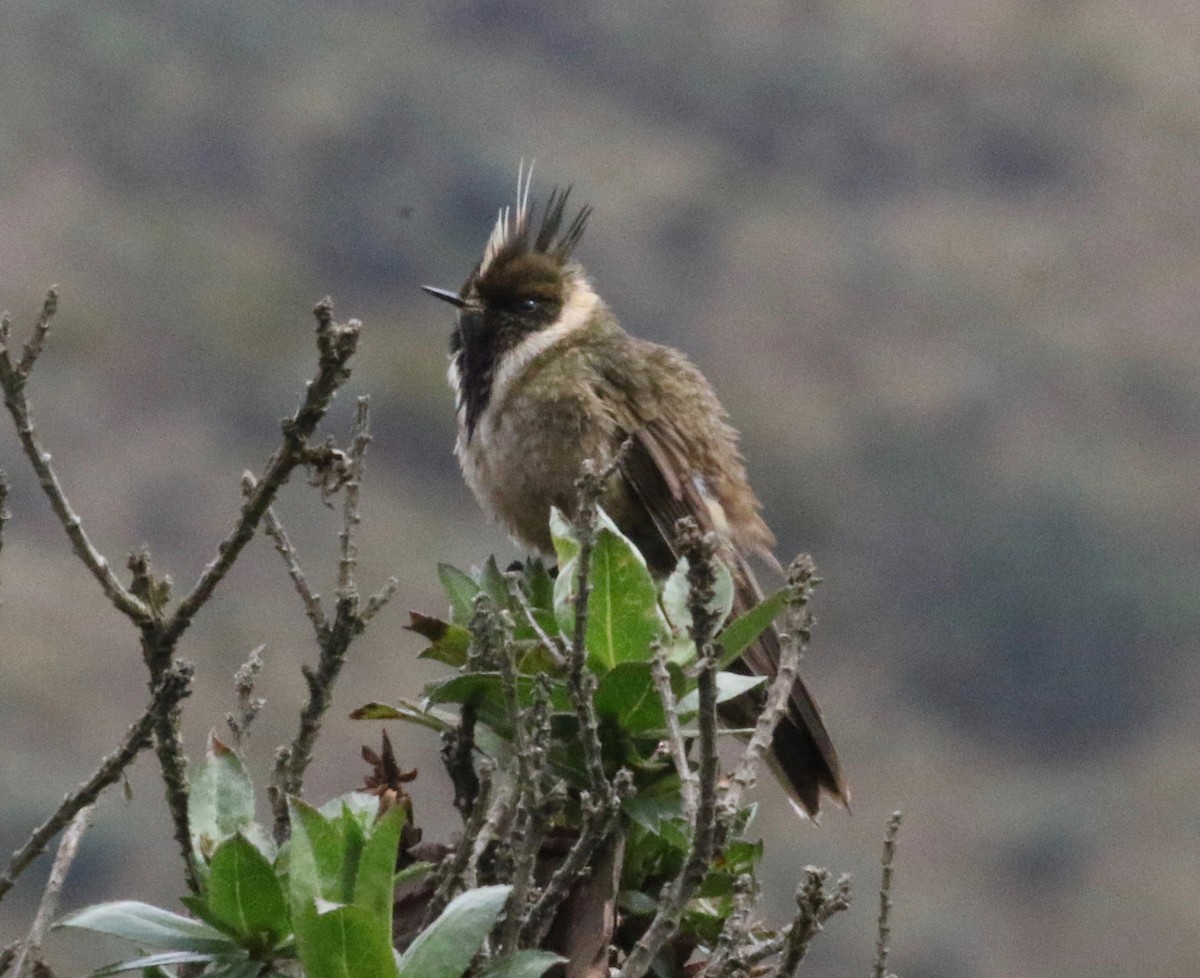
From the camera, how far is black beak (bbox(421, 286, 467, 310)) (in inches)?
248

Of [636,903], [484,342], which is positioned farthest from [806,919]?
[484,342]

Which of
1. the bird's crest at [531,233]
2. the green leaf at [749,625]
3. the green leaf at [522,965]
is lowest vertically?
the green leaf at [522,965]

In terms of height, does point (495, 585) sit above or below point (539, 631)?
above

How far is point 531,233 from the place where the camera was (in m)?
6.62

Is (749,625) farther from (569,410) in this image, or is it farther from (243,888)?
(569,410)

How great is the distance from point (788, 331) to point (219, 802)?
4977 cm

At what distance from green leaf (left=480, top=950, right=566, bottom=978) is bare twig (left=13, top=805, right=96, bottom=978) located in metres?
0.62

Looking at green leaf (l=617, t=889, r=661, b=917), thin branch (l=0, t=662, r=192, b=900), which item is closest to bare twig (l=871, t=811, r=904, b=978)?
green leaf (l=617, t=889, r=661, b=917)

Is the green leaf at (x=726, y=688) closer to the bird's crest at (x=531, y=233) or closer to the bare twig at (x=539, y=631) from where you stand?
the bare twig at (x=539, y=631)

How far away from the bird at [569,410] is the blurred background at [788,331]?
24.4m

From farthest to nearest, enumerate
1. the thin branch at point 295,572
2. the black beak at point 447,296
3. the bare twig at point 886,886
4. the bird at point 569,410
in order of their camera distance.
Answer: the black beak at point 447,296
the bird at point 569,410
the thin branch at point 295,572
the bare twig at point 886,886

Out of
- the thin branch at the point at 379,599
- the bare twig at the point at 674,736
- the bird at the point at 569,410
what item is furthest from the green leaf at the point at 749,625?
the bird at the point at 569,410

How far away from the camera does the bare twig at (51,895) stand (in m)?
2.86

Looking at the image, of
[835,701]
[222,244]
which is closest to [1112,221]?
[835,701]
